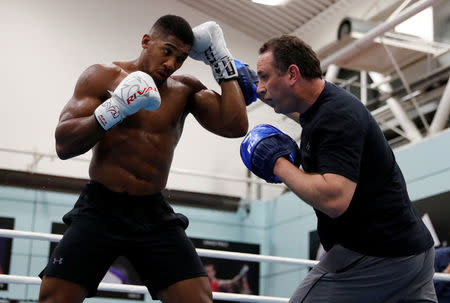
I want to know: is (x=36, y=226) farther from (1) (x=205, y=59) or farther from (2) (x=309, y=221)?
(1) (x=205, y=59)

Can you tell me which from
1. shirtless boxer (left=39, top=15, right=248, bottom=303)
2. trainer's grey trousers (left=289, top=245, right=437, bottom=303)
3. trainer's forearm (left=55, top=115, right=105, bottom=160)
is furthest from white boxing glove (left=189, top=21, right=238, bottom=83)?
trainer's grey trousers (left=289, top=245, right=437, bottom=303)

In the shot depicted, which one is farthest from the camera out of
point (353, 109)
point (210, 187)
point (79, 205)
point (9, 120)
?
point (210, 187)

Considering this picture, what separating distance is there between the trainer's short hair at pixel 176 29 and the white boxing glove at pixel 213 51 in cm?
6

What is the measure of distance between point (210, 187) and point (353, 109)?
7.20 m

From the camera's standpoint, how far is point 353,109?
2.06 m

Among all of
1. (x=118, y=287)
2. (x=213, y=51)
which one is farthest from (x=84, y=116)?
(x=118, y=287)

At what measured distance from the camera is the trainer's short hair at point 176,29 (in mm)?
2471

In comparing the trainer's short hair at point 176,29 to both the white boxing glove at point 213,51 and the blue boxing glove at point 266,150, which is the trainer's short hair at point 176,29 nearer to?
the white boxing glove at point 213,51

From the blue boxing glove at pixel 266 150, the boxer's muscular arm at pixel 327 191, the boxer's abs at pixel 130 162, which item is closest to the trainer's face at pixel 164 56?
the boxer's abs at pixel 130 162

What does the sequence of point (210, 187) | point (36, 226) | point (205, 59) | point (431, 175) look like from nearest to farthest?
point (205, 59), point (431, 175), point (36, 226), point (210, 187)

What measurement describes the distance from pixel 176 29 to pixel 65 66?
6.66 meters

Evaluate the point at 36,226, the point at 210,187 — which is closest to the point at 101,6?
the point at 210,187

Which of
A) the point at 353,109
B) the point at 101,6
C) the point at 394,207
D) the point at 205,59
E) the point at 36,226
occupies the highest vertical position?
the point at 101,6

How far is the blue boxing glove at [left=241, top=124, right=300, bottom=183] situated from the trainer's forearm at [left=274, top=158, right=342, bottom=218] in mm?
95
